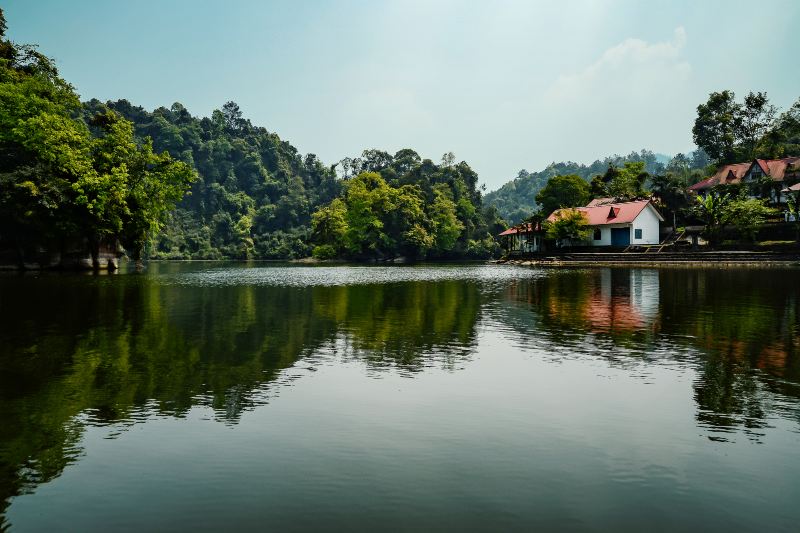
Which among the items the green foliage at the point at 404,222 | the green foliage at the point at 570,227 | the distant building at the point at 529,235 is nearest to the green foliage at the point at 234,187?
the green foliage at the point at 404,222

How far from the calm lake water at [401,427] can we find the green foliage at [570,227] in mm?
61207

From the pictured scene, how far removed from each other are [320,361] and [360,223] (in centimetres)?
9542

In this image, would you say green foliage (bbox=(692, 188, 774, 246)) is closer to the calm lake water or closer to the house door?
the house door

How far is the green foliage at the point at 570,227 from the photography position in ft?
261

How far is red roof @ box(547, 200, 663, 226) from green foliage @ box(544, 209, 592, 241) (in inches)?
59.4

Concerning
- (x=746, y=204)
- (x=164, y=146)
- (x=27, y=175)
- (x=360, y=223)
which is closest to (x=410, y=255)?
(x=360, y=223)

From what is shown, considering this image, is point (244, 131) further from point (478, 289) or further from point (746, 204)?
point (478, 289)

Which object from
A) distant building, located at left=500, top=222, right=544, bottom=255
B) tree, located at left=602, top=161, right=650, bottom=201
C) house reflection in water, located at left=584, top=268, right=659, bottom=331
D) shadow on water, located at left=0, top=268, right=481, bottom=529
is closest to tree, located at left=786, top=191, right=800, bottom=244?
tree, located at left=602, top=161, right=650, bottom=201

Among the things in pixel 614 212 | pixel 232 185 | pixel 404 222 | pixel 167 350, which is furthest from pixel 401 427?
pixel 232 185

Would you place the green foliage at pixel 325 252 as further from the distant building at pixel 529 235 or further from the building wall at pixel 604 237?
the building wall at pixel 604 237

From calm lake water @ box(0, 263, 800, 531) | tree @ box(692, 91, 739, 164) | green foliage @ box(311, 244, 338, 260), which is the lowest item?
calm lake water @ box(0, 263, 800, 531)

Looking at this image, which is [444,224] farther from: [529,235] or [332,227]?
[529,235]

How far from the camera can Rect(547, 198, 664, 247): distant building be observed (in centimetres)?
7744

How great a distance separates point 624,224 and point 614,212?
3324mm
